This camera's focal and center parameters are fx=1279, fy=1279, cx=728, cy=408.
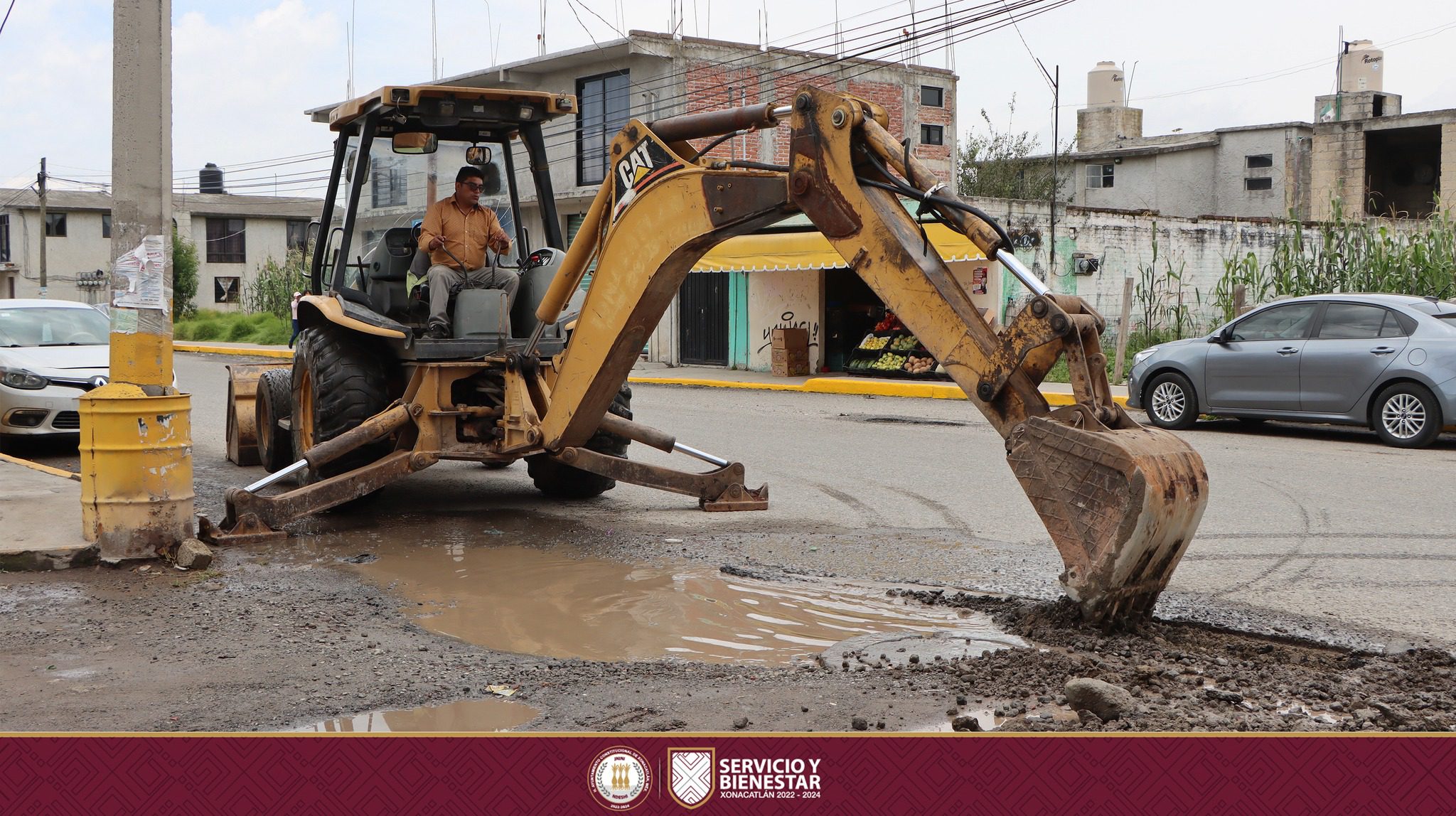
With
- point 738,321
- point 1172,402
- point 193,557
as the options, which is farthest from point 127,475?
point 738,321

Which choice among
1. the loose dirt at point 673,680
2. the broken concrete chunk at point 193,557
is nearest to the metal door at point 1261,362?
the loose dirt at point 673,680

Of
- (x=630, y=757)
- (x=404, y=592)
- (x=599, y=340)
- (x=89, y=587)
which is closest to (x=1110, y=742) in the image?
(x=630, y=757)

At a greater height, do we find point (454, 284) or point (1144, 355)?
point (454, 284)

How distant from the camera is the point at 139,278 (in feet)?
24.3

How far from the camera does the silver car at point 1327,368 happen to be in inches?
531

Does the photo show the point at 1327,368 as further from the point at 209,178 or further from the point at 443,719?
Result: the point at 209,178

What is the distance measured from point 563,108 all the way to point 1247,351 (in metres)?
9.40

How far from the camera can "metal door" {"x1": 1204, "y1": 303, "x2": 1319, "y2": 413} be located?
14.5m

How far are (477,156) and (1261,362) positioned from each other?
9.69 meters

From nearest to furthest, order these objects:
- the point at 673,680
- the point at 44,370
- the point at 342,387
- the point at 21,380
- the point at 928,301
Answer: the point at 673,680 → the point at 928,301 → the point at 342,387 → the point at 21,380 → the point at 44,370

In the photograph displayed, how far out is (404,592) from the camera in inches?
264

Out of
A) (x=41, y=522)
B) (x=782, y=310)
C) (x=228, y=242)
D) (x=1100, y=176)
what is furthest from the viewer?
(x=228, y=242)

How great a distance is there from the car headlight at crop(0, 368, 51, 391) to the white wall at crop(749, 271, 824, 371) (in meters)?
15.0

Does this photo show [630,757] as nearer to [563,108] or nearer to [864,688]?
[864,688]
